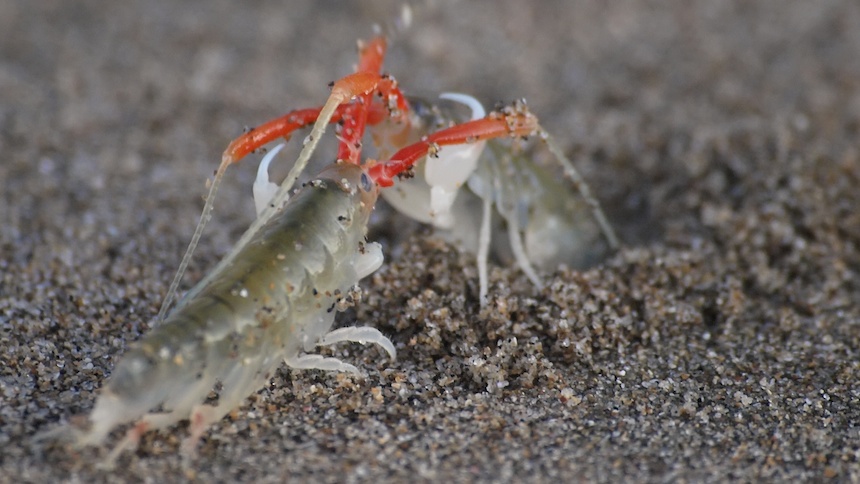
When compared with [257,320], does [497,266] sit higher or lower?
higher

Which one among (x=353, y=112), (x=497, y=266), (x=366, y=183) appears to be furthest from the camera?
(x=497, y=266)

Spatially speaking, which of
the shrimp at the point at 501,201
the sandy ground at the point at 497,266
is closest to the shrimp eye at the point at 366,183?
the shrimp at the point at 501,201

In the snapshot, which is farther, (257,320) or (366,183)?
(366,183)

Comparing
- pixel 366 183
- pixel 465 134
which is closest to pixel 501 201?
pixel 465 134

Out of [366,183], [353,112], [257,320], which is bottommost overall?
[257,320]

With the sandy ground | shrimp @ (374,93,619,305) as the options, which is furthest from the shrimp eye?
Result: the sandy ground

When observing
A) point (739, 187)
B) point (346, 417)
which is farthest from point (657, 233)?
point (346, 417)

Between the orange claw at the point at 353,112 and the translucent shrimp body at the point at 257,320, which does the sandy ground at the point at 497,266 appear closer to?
the translucent shrimp body at the point at 257,320

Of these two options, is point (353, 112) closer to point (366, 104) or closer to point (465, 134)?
point (366, 104)
